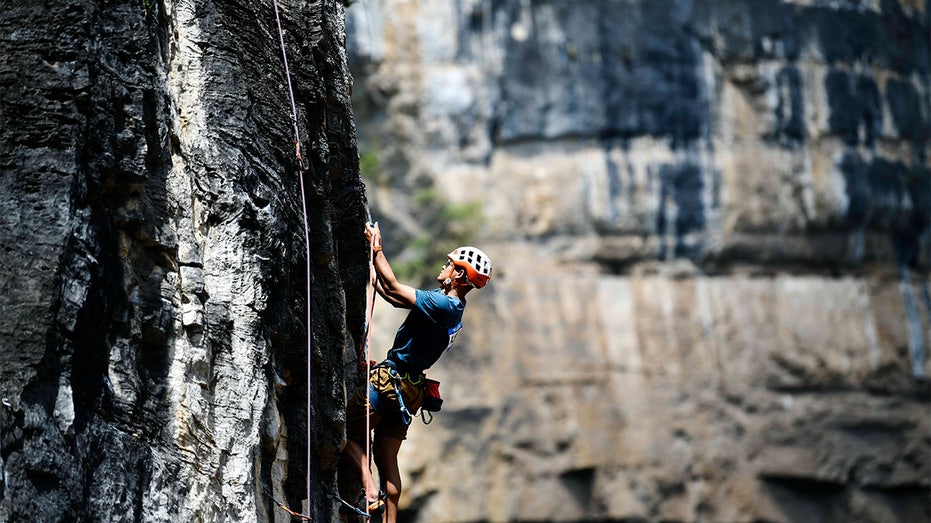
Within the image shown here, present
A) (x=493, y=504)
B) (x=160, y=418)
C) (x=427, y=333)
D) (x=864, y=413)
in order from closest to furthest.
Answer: (x=160, y=418), (x=427, y=333), (x=493, y=504), (x=864, y=413)

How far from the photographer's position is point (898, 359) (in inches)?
848

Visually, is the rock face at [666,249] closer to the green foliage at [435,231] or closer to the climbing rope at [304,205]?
the green foliage at [435,231]

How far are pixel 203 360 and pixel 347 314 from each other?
188 cm

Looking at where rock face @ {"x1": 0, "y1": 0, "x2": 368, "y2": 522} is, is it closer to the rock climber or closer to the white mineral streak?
the white mineral streak

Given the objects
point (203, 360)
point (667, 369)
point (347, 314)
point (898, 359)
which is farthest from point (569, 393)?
point (203, 360)

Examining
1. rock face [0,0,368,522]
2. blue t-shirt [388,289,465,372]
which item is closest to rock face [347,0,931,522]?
blue t-shirt [388,289,465,372]

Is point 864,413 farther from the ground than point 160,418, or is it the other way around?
point 864,413

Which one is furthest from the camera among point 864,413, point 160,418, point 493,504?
point 864,413

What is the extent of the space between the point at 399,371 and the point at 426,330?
281 mm

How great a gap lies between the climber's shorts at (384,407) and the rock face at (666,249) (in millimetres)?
12767

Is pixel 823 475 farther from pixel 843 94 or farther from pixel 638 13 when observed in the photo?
pixel 638 13

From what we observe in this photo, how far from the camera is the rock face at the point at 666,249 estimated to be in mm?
20234

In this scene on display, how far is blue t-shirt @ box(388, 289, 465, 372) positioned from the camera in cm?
660

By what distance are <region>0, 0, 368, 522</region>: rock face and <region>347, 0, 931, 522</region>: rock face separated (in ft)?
44.9
